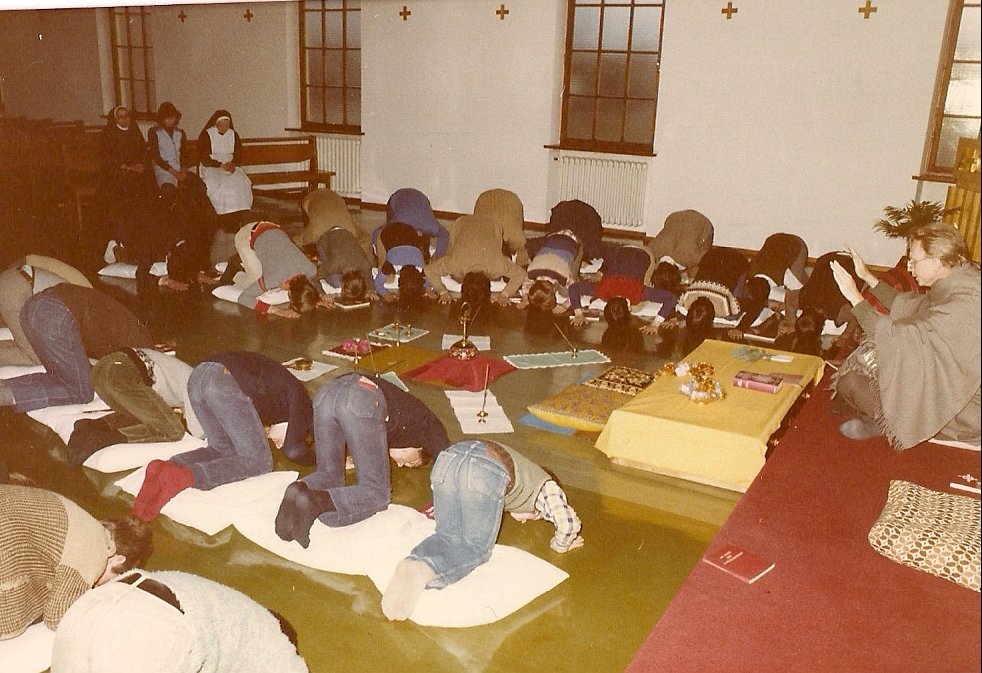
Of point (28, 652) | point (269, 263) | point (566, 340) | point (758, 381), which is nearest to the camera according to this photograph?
point (28, 652)

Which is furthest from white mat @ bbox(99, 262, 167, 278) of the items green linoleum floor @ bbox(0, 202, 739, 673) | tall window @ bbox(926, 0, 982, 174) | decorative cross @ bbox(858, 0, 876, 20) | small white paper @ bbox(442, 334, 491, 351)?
tall window @ bbox(926, 0, 982, 174)

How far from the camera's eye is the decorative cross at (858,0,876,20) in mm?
7914

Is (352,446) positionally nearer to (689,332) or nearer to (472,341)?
(472,341)

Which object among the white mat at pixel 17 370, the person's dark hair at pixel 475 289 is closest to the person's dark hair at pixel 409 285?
the person's dark hair at pixel 475 289

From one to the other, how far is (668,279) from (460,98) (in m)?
4.75

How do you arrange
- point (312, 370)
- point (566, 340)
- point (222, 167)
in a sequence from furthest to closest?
point (222, 167) < point (566, 340) < point (312, 370)

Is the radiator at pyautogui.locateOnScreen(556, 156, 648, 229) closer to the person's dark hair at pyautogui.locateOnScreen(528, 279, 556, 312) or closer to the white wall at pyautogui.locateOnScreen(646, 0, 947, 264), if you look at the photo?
the white wall at pyautogui.locateOnScreen(646, 0, 947, 264)

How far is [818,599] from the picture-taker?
2.71 meters

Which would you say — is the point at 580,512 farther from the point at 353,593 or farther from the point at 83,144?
the point at 83,144

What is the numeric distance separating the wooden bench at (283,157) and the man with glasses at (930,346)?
8.25 m

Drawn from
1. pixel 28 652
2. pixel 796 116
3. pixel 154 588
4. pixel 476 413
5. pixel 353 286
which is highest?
pixel 796 116

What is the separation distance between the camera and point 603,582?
3168mm

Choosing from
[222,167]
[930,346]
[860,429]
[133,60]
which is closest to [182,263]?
[222,167]

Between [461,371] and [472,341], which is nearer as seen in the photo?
[461,371]
